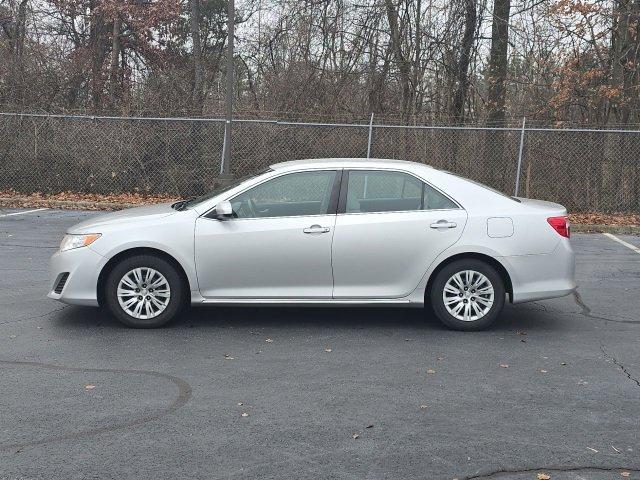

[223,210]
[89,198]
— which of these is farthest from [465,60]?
[223,210]

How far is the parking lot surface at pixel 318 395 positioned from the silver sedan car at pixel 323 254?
1.01 feet

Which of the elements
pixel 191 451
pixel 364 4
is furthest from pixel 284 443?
pixel 364 4

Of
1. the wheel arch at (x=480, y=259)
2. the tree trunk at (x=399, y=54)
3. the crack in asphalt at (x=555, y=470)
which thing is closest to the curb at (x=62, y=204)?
the tree trunk at (x=399, y=54)

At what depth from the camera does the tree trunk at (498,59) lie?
21312mm

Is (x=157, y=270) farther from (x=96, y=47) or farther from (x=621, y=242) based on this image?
(x=96, y=47)

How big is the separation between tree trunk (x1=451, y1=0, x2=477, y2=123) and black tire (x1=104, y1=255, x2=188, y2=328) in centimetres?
1557

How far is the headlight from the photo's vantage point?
745 cm

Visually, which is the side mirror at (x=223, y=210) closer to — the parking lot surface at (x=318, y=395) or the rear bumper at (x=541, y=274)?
the parking lot surface at (x=318, y=395)

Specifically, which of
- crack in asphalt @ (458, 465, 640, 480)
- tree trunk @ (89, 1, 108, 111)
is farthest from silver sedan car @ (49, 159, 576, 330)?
Result: tree trunk @ (89, 1, 108, 111)

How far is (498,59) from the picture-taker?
848 inches

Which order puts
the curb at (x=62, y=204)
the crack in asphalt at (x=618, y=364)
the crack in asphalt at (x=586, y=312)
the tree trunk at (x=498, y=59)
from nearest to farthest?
the crack in asphalt at (x=618, y=364), the crack in asphalt at (x=586, y=312), the curb at (x=62, y=204), the tree trunk at (x=498, y=59)

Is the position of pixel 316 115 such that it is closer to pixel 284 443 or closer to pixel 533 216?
pixel 533 216

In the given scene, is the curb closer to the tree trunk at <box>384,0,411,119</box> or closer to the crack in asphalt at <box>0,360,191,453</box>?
the tree trunk at <box>384,0,411,119</box>

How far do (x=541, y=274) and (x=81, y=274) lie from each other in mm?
4056
